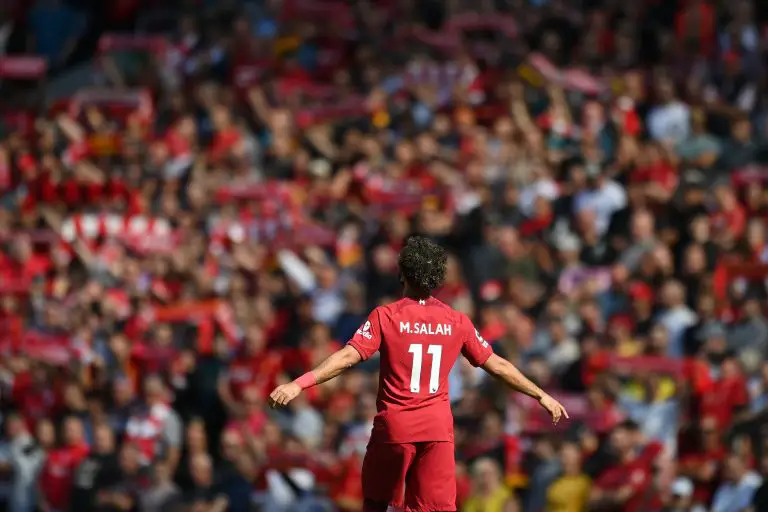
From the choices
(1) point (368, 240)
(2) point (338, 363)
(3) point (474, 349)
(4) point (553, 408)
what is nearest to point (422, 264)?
(3) point (474, 349)

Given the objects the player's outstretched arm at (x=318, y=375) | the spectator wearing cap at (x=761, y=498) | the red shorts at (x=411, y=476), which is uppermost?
the player's outstretched arm at (x=318, y=375)

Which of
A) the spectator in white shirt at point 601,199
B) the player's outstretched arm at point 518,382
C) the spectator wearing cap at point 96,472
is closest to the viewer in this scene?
the player's outstretched arm at point 518,382

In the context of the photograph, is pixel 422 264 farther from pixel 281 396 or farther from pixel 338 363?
pixel 281 396

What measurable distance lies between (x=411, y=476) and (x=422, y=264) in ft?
3.90

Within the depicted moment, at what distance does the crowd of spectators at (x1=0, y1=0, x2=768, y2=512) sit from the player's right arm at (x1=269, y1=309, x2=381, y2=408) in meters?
5.04

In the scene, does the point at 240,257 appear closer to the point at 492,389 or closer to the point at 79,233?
the point at 79,233

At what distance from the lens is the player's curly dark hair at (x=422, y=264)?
29.6 ft

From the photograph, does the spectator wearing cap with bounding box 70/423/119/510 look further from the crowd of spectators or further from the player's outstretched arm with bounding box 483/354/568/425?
the player's outstretched arm with bounding box 483/354/568/425

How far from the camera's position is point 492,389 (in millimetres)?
14844

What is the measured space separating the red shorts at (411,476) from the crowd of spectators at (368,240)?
14.9 feet

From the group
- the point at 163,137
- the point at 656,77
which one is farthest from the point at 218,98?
the point at 656,77

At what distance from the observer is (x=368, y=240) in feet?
57.5

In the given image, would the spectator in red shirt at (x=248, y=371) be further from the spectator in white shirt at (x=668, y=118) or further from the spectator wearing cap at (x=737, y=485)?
the spectator in white shirt at (x=668, y=118)

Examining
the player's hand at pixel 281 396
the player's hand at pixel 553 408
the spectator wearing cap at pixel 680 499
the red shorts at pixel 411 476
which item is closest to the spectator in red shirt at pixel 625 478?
the spectator wearing cap at pixel 680 499
